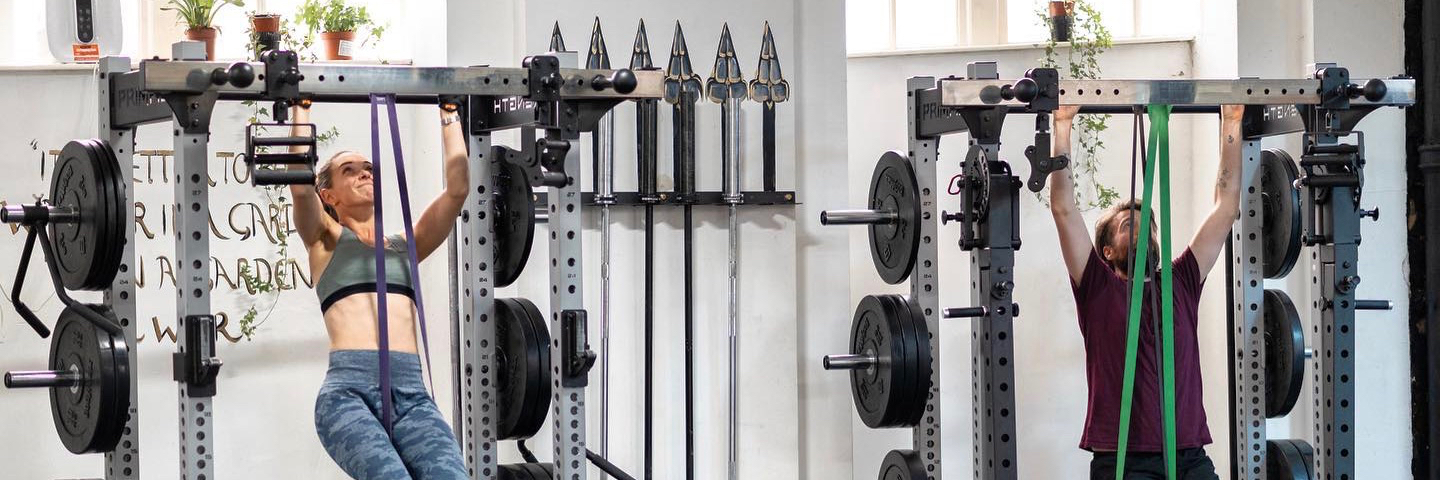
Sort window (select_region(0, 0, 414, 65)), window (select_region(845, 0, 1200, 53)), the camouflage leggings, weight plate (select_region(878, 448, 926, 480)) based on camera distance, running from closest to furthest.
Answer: the camouflage leggings
weight plate (select_region(878, 448, 926, 480))
window (select_region(0, 0, 414, 65))
window (select_region(845, 0, 1200, 53))

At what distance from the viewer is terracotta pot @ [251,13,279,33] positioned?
15.5 feet

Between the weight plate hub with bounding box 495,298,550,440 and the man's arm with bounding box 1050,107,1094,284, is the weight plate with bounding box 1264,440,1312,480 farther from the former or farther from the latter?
the weight plate hub with bounding box 495,298,550,440

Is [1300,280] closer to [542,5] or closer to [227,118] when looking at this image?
[542,5]

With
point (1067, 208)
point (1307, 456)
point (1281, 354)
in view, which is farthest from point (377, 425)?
point (1307, 456)

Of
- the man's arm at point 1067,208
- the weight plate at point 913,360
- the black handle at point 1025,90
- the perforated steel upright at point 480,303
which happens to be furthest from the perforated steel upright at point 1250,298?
the perforated steel upright at point 480,303

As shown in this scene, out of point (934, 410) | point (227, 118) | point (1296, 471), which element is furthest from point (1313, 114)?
point (227, 118)

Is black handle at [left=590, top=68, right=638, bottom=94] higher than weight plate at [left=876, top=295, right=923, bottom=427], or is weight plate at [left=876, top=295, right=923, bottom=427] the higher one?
black handle at [left=590, top=68, right=638, bottom=94]

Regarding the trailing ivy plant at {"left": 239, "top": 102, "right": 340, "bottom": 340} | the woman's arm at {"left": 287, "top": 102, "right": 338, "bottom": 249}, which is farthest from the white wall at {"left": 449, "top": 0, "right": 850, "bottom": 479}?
the woman's arm at {"left": 287, "top": 102, "right": 338, "bottom": 249}

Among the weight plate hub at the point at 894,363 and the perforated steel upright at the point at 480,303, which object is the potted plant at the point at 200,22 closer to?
the perforated steel upright at the point at 480,303

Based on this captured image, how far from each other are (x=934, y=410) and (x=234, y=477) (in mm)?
2591

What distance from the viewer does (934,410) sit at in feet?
12.5

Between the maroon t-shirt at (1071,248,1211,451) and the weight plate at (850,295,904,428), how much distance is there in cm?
53

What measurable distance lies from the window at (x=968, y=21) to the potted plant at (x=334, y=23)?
72.9 inches

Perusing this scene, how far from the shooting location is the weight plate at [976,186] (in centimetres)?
351
